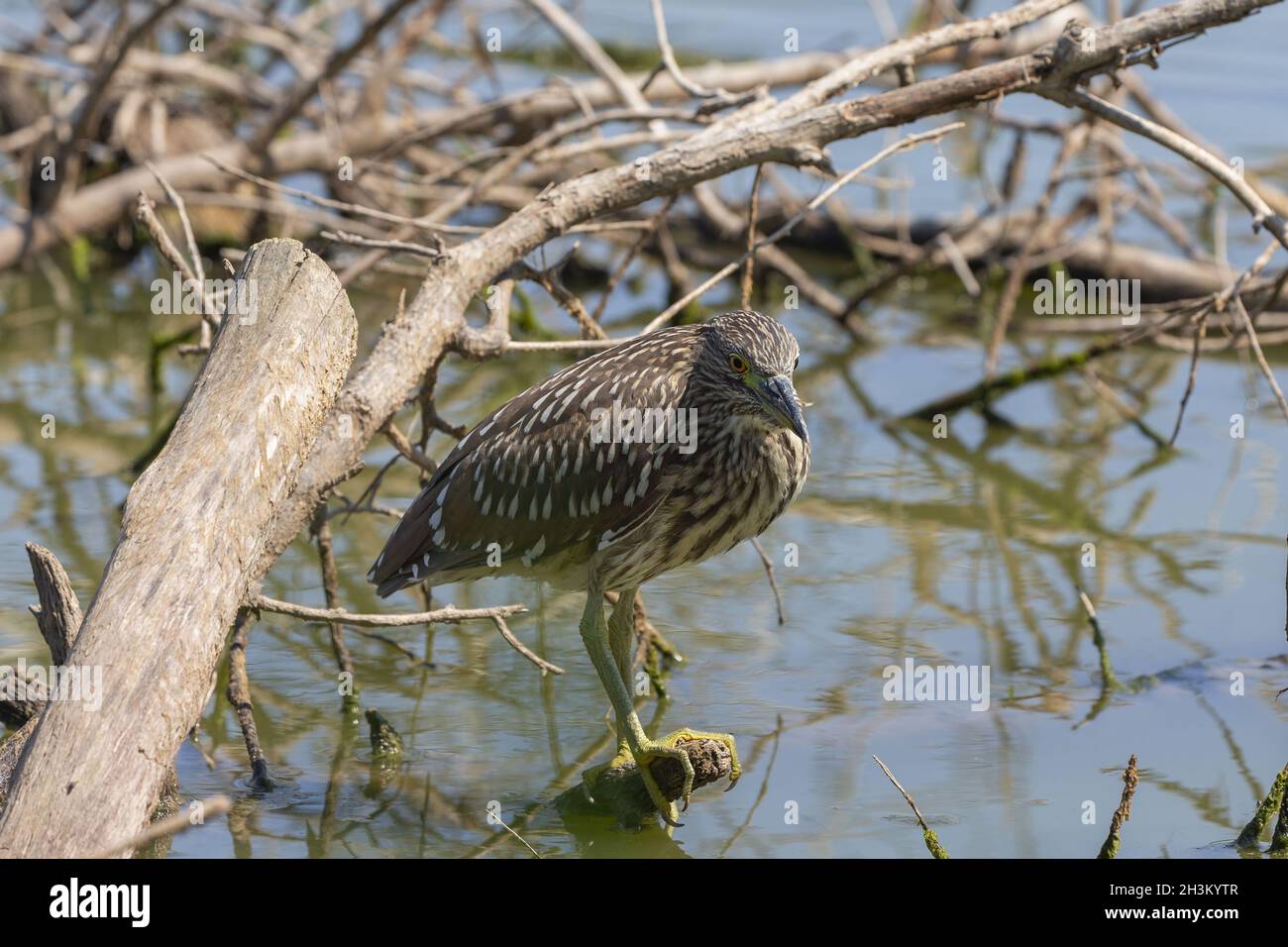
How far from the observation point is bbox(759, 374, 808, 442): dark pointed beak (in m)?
4.32

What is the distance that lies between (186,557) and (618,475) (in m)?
1.49

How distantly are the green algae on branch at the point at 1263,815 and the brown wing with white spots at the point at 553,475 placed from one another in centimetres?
180

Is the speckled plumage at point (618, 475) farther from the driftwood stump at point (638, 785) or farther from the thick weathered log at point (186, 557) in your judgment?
the thick weathered log at point (186, 557)

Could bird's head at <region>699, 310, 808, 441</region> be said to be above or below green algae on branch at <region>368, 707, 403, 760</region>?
above

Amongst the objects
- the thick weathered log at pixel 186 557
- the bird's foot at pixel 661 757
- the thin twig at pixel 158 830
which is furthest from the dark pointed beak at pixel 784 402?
the thin twig at pixel 158 830

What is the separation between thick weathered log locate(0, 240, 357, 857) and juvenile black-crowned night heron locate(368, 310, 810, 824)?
0.78 meters

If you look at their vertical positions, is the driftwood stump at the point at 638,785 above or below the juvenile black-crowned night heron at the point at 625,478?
below

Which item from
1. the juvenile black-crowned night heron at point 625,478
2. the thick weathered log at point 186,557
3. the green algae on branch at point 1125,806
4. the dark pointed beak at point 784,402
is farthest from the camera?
the juvenile black-crowned night heron at point 625,478

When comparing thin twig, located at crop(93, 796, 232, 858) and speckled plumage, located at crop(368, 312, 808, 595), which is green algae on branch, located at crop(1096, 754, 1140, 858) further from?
thin twig, located at crop(93, 796, 232, 858)

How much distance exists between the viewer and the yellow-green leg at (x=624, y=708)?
183 inches

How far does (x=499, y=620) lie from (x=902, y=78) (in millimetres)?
2694

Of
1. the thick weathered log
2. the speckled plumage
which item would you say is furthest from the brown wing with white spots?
the thick weathered log

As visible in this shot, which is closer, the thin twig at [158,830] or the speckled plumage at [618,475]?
the thin twig at [158,830]
